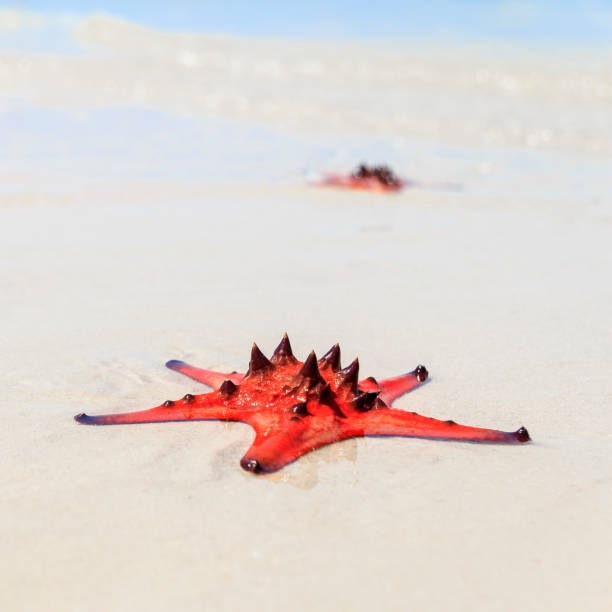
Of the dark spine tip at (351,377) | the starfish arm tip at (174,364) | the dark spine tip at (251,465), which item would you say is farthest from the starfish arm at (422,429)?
the starfish arm tip at (174,364)

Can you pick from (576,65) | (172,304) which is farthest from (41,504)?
(576,65)

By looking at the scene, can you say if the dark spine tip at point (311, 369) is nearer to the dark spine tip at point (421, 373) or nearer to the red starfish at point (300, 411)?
the red starfish at point (300, 411)

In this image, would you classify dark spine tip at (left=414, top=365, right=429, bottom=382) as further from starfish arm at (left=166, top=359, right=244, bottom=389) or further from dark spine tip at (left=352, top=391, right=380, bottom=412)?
starfish arm at (left=166, top=359, right=244, bottom=389)

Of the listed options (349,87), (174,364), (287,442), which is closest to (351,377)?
(287,442)

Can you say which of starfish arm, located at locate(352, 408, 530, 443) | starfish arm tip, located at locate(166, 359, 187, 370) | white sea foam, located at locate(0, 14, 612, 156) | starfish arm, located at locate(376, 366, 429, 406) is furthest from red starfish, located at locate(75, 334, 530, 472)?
white sea foam, located at locate(0, 14, 612, 156)

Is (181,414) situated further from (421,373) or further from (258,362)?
(421,373)
